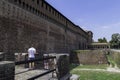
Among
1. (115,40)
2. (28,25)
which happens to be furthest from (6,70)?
(115,40)

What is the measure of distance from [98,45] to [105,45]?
332 cm

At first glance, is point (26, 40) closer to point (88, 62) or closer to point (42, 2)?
point (42, 2)

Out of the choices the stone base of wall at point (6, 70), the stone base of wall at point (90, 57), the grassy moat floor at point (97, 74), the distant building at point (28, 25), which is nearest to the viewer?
the stone base of wall at point (6, 70)

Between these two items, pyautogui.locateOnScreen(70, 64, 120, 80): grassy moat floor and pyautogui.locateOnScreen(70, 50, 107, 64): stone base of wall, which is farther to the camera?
pyautogui.locateOnScreen(70, 50, 107, 64): stone base of wall

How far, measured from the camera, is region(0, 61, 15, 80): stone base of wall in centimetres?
328

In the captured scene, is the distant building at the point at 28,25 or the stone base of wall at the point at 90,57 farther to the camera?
the stone base of wall at the point at 90,57

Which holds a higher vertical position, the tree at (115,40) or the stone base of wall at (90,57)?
the tree at (115,40)

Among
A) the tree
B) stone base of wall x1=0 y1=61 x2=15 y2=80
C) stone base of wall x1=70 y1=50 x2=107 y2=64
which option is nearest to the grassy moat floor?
stone base of wall x1=70 y1=50 x2=107 y2=64

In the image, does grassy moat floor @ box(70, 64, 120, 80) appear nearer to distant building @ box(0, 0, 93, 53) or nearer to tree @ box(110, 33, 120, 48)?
distant building @ box(0, 0, 93, 53)

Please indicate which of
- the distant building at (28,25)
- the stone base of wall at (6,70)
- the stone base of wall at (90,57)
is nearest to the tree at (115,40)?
the stone base of wall at (90,57)

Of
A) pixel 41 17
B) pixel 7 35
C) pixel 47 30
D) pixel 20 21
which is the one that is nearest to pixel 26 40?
pixel 20 21

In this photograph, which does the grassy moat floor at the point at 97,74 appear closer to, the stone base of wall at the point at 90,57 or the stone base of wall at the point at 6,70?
the stone base of wall at the point at 90,57

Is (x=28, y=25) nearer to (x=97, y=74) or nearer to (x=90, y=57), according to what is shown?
(x=97, y=74)

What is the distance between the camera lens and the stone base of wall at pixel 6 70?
328 cm
